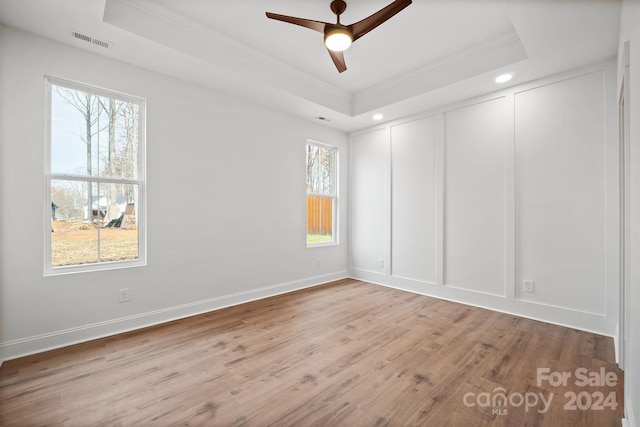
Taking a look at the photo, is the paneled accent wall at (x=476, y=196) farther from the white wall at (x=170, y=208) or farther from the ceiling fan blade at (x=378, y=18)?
the ceiling fan blade at (x=378, y=18)

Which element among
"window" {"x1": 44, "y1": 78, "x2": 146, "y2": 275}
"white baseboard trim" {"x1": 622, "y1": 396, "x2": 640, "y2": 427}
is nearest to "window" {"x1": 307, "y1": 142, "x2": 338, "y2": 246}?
"window" {"x1": 44, "y1": 78, "x2": 146, "y2": 275}

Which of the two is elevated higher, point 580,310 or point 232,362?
point 580,310

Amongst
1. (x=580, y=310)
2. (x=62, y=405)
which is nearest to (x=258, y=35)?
(x=62, y=405)

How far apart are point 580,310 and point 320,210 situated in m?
3.55

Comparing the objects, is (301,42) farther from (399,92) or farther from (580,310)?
(580,310)

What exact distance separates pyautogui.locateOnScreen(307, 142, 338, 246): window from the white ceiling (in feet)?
3.65

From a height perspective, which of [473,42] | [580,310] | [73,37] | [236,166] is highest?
[473,42]

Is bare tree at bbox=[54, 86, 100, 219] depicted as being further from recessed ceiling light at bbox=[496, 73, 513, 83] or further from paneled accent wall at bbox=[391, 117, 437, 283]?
recessed ceiling light at bbox=[496, 73, 513, 83]

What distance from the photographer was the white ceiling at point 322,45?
228 centimetres

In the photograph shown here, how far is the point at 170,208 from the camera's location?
10.5 ft

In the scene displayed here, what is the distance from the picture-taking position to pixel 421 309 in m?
3.56

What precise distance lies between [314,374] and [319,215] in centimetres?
308

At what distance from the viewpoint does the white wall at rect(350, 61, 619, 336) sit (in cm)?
288

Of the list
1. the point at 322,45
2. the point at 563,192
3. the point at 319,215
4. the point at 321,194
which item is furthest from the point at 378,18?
Result: the point at 319,215
